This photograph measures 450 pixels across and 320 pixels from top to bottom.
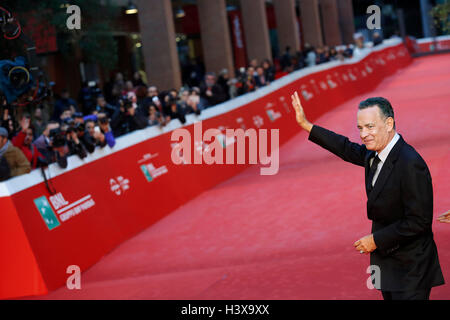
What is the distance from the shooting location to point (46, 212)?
31.3ft

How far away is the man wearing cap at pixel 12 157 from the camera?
9.66m

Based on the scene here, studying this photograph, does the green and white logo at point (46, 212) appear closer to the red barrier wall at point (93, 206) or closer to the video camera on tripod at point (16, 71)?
the red barrier wall at point (93, 206)

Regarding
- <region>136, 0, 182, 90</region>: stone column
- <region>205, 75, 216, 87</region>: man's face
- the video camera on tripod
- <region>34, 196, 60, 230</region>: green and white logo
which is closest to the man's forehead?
the video camera on tripod

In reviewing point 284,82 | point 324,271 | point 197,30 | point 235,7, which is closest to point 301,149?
point 284,82

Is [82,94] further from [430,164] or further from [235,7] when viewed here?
[235,7]

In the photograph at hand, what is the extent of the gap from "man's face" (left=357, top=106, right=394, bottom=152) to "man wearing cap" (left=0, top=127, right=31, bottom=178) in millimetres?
6399

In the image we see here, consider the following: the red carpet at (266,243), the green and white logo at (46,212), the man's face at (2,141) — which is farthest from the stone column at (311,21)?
the green and white logo at (46,212)

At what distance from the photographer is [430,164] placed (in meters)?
12.6

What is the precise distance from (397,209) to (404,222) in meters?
0.11

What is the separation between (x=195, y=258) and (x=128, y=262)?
1030 millimetres

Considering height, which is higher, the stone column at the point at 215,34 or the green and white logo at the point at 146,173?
the stone column at the point at 215,34

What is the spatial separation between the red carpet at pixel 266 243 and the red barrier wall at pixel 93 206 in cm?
26

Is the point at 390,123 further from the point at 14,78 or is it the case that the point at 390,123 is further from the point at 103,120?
the point at 103,120

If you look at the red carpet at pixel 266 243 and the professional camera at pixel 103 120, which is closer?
the red carpet at pixel 266 243
